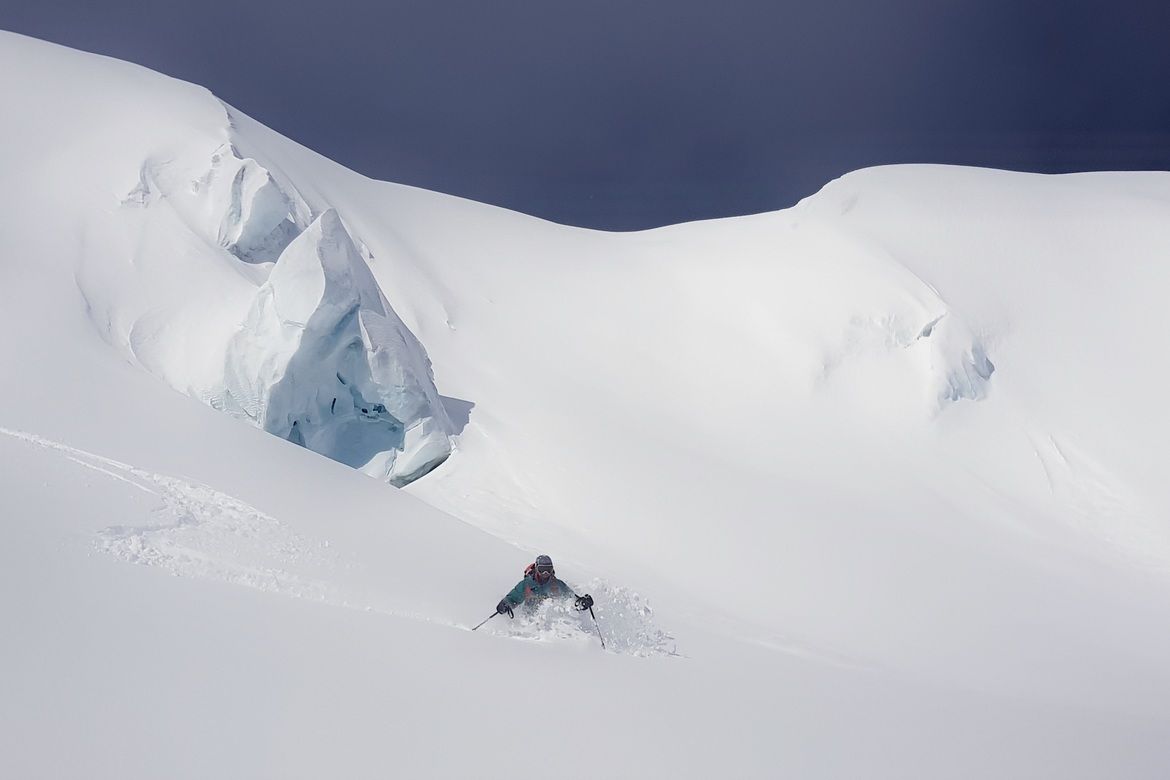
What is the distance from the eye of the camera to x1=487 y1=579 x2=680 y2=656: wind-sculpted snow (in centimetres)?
598

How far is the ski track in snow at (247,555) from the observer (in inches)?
219

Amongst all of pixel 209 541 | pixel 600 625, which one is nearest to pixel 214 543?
pixel 209 541

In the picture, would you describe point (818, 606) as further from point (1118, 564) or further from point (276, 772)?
point (276, 772)

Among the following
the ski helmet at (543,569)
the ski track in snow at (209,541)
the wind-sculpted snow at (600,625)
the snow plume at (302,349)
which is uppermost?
the snow plume at (302,349)

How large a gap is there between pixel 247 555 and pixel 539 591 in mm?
2182

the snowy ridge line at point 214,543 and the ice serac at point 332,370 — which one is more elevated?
the ice serac at point 332,370

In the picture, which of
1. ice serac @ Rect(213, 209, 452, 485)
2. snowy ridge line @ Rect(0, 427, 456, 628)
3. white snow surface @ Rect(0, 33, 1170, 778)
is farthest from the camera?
ice serac @ Rect(213, 209, 452, 485)

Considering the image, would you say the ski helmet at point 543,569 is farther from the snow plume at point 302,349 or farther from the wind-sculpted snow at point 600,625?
the snow plume at point 302,349

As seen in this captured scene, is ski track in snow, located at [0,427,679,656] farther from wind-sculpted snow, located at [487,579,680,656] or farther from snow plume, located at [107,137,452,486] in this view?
snow plume, located at [107,137,452,486]

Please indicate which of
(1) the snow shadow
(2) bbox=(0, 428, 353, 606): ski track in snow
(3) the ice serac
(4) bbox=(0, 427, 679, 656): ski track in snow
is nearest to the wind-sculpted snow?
A: (4) bbox=(0, 427, 679, 656): ski track in snow

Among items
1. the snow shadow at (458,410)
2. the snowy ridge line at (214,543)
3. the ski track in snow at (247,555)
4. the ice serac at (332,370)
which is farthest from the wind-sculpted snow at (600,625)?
the snow shadow at (458,410)

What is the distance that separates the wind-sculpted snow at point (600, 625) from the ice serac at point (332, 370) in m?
6.69

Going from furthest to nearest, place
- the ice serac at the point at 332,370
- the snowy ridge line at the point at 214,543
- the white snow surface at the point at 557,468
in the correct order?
the ice serac at the point at 332,370 → the snowy ridge line at the point at 214,543 → the white snow surface at the point at 557,468

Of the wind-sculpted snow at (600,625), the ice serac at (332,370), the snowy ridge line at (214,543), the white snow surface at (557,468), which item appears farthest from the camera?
the ice serac at (332,370)
